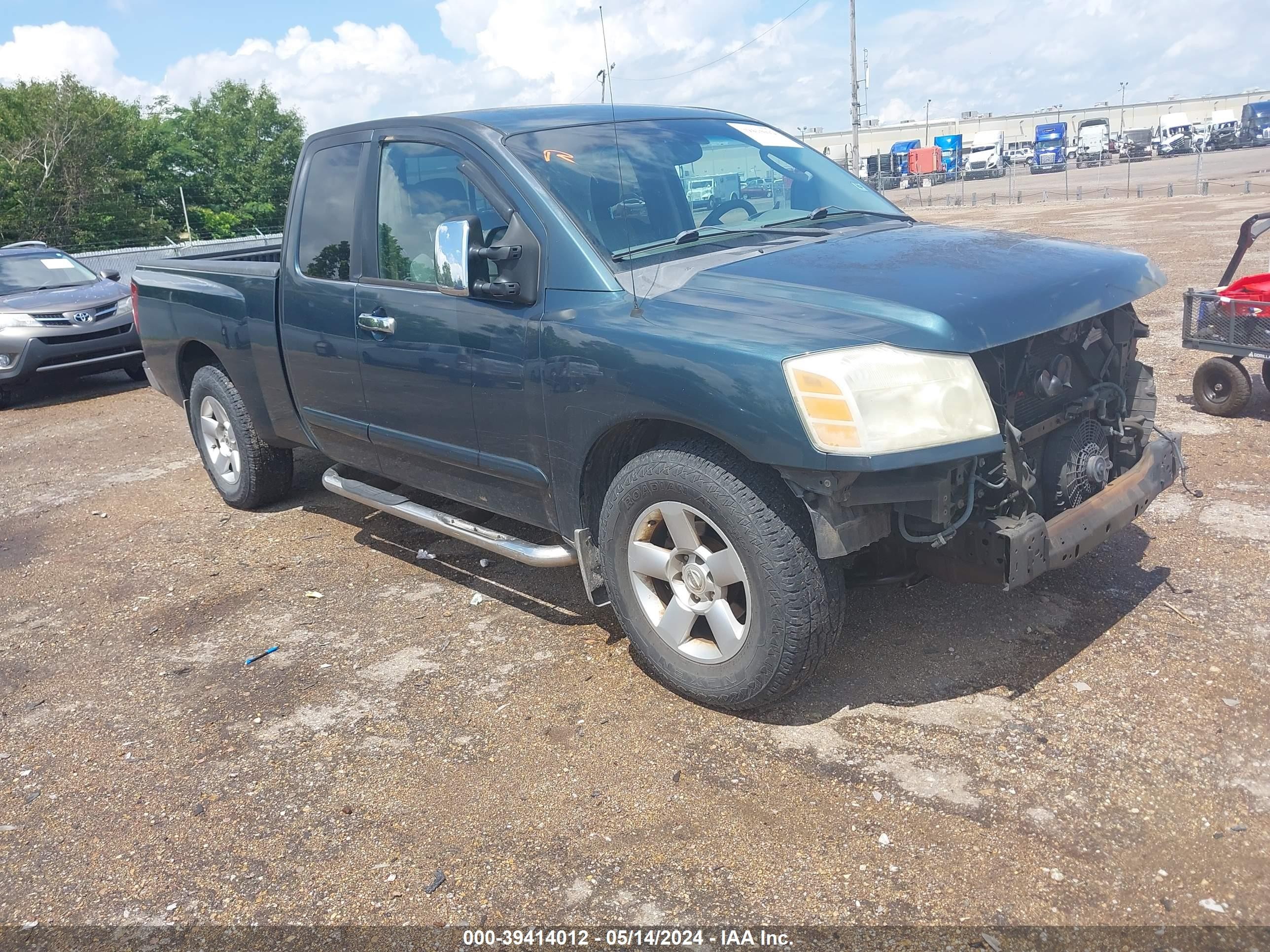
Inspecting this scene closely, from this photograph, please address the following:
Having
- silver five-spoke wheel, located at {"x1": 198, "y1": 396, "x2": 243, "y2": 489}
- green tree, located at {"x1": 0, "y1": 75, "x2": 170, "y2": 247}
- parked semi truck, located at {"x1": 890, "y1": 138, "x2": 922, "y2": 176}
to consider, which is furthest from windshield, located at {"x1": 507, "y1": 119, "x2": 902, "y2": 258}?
parked semi truck, located at {"x1": 890, "y1": 138, "x2": 922, "y2": 176}

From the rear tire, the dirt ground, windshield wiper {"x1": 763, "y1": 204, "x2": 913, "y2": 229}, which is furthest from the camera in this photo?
the rear tire

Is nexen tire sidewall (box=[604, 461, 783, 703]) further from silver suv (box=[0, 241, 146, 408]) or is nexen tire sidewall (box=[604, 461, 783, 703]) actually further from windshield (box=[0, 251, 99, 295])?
windshield (box=[0, 251, 99, 295])

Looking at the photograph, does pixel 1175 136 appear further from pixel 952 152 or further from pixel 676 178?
pixel 676 178

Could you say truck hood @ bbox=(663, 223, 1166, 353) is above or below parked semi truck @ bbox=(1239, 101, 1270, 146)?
below

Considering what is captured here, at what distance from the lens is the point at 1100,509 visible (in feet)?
11.1

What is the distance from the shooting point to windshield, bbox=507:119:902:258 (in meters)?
3.77

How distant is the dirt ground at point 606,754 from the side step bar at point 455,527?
42 cm

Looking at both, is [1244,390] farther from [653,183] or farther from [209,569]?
[209,569]

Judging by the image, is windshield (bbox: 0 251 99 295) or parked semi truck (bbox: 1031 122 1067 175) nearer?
windshield (bbox: 0 251 99 295)

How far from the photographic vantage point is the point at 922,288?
315cm

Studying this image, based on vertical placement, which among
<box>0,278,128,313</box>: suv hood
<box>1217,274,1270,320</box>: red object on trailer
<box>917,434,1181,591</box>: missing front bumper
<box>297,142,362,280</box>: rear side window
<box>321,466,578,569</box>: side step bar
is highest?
<box>297,142,362,280</box>: rear side window

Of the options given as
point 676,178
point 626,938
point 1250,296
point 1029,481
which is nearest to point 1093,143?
point 1250,296

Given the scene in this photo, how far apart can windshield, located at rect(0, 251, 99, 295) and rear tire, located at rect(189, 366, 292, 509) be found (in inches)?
251

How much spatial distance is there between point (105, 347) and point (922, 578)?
9.82 metres
